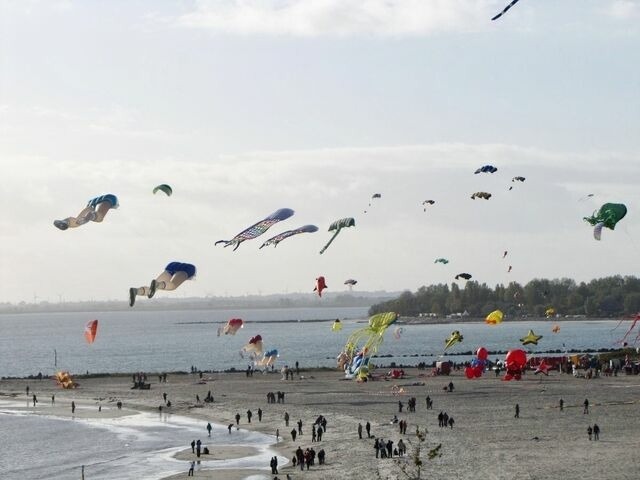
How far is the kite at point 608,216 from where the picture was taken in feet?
123

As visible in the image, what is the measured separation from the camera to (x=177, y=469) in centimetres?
3316

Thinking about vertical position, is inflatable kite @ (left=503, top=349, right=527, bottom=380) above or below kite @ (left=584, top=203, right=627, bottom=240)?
below

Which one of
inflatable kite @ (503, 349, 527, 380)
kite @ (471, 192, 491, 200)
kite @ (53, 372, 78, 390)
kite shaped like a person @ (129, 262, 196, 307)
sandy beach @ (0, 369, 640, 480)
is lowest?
sandy beach @ (0, 369, 640, 480)

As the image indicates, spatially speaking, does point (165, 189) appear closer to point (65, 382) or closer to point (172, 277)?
point (172, 277)

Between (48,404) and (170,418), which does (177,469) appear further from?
(48,404)

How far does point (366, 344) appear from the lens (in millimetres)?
50812

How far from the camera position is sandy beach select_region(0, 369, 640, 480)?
30938 mm

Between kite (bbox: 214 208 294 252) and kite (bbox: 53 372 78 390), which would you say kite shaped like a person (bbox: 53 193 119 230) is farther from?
kite (bbox: 53 372 78 390)

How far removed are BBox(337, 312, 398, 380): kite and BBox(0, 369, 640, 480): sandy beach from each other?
977mm

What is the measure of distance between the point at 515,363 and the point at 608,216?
1977cm

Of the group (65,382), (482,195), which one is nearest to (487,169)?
(482,195)

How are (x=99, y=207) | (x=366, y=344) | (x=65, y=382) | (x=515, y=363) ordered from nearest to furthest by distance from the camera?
(x=99, y=207) < (x=366, y=344) < (x=515, y=363) < (x=65, y=382)

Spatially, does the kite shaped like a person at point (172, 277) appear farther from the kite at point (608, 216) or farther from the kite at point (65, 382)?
the kite at point (65, 382)

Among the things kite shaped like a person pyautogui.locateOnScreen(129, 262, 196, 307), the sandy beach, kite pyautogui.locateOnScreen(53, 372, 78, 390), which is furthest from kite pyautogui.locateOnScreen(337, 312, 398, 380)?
kite pyautogui.locateOnScreen(53, 372, 78, 390)
